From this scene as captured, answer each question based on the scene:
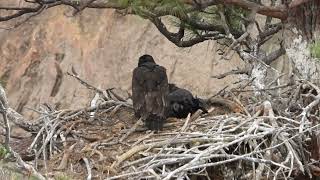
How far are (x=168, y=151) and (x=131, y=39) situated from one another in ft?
25.6

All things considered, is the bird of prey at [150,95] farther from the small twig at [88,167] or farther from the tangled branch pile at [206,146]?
the small twig at [88,167]

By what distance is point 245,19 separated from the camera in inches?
246

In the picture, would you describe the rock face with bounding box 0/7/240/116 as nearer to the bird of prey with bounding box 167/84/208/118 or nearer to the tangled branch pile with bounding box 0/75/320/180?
the bird of prey with bounding box 167/84/208/118

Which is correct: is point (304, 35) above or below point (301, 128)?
above

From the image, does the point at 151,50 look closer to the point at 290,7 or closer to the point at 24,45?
the point at 24,45

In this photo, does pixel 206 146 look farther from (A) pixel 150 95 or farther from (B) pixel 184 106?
(B) pixel 184 106

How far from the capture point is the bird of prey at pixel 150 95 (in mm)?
5836

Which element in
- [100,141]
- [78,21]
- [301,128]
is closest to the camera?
[301,128]

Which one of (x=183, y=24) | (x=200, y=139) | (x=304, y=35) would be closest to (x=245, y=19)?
(x=183, y=24)

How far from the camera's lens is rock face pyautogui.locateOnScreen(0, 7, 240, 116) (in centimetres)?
1245

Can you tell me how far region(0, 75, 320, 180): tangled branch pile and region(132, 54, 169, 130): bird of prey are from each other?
0.10 m

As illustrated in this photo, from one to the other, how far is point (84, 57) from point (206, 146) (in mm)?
7872

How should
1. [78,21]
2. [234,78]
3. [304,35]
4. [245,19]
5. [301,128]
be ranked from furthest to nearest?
[78,21] → [234,78] → [245,19] → [304,35] → [301,128]

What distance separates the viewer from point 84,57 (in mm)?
12781
